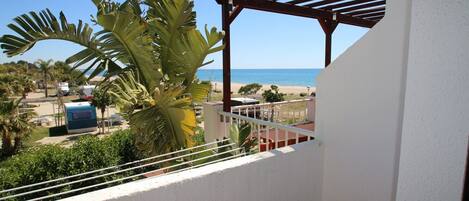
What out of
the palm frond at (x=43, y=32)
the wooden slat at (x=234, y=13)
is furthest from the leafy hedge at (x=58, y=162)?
the wooden slat at (x=234, y=13)

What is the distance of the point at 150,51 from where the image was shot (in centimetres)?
333

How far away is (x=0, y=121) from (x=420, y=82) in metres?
17.5

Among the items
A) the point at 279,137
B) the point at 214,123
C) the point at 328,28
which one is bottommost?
the point at 279,137

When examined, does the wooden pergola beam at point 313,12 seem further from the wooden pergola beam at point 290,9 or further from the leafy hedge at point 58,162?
the leafy hedge at point 58,162

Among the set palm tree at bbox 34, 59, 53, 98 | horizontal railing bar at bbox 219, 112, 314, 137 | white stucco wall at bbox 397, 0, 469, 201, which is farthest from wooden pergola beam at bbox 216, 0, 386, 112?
palm tree at bbox 34, 59, 53, 98

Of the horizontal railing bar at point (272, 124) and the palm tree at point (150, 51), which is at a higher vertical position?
the palm tree at point (150, 51)

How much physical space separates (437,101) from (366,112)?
147cm

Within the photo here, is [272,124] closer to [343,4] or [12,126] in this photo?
[343,4]

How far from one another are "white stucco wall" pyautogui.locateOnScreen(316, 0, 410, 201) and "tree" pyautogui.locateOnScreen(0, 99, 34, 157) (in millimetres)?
16272

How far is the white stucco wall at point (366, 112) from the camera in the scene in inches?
84.9

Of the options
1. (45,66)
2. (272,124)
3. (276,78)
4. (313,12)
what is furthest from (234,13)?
(276,78)

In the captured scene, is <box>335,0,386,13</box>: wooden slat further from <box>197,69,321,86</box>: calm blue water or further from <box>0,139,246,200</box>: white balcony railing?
<box>197,69,321,86</box>: calm blue water

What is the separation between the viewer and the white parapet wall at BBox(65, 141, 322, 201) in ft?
5.78

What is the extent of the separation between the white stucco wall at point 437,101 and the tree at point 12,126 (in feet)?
56.5
